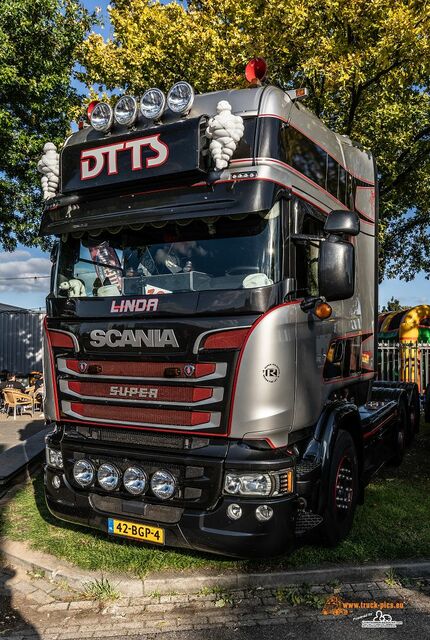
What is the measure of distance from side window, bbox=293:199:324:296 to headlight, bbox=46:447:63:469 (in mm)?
2451

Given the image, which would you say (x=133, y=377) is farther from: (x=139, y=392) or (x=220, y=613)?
(x=220, y=613)

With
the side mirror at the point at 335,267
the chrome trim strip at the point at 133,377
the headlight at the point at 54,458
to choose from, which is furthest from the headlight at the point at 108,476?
the side mirror at the point at 335,267

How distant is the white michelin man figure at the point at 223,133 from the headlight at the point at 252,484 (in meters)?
2.20

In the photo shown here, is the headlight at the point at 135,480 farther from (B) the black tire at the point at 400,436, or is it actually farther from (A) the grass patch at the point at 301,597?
(B) the black tire at the point at 400,436

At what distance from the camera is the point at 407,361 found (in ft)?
46.0

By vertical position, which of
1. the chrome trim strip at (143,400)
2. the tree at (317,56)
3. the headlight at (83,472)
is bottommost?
the headlight at (83,472)

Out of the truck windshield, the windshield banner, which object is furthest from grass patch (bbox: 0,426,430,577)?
the windshield banner

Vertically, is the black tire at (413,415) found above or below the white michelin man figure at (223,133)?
below

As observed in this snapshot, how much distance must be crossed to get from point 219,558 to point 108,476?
117 centimetres

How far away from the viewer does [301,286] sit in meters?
4.07

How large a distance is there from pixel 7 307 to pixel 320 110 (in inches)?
638

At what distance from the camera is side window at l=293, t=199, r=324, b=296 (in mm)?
4062

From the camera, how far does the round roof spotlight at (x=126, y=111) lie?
425cm

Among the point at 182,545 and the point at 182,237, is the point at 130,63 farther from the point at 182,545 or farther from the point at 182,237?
the point at 182,545
